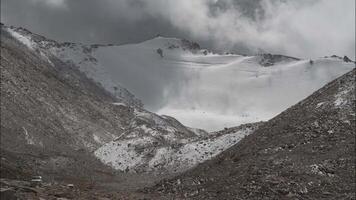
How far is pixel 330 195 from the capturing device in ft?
120

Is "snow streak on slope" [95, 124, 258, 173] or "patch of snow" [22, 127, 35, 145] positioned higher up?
"patch of snow" [22, 127, 35, 145]

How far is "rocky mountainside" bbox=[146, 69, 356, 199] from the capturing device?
125ft

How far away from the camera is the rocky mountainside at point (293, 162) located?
3809cm

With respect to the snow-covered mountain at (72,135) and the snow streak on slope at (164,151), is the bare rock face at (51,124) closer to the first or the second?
the snow-covered mountain at (72,135)

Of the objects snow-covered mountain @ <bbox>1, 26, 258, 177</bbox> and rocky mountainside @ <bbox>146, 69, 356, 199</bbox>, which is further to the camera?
snow-covered mountain @ <bbox>1, 26, 258, 177</bbox>

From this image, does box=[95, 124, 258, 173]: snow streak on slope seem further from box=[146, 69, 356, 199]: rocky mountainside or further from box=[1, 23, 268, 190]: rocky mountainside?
box=[146, 69, 356, 199]: rocky mountainside

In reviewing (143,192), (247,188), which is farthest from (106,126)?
(247,188)

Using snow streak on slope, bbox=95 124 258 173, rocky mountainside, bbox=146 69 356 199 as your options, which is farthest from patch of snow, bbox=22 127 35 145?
rocky mountainside, bbox=146 69 356 199

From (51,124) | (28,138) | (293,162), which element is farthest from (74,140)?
(293,162)

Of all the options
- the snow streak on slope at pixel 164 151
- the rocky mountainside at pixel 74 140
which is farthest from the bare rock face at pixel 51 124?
the snow streak on slope at pixel 164 151

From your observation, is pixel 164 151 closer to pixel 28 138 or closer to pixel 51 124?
pixel 28 138

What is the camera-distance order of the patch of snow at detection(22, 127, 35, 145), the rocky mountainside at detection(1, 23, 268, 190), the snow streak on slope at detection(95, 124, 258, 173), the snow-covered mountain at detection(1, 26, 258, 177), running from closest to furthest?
the rocky mountainside at detection(1, 23, 268, 190) < the snow streak on slope at detection(95, 124, 258, 173) < the snow-covered mountain at detection(1, 26, 258, 177) < the patch of snow at detection(22, 127, 35, 145)

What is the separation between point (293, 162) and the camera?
41.8m

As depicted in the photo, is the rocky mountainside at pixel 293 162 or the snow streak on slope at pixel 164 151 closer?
the rocky mountainside at pixel 293 162
